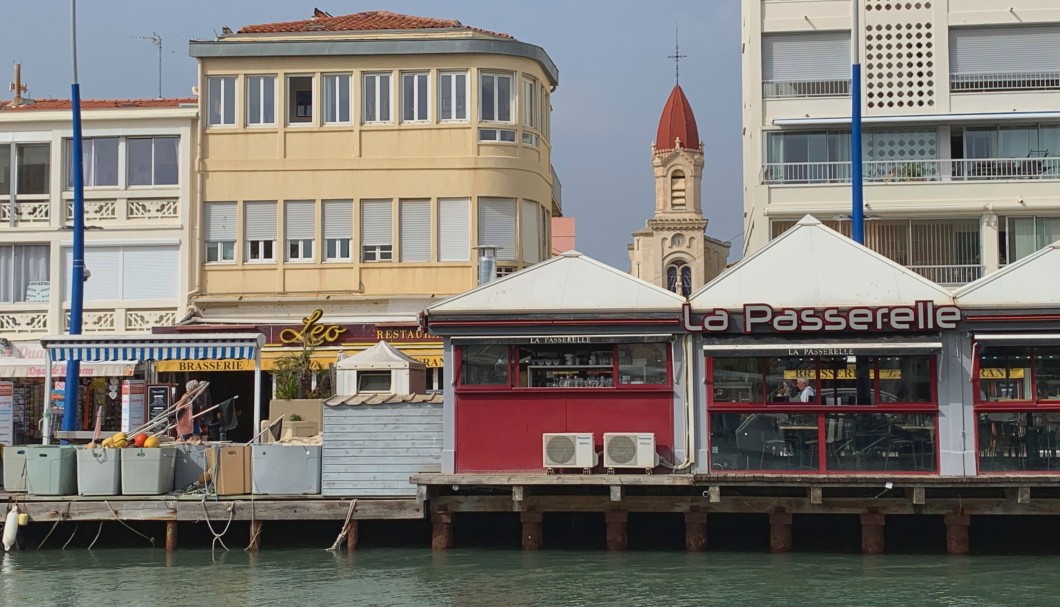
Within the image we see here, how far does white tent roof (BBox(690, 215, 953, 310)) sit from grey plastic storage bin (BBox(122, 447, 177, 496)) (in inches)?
368

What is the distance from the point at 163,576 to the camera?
21.2 meters

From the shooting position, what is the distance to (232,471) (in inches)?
910

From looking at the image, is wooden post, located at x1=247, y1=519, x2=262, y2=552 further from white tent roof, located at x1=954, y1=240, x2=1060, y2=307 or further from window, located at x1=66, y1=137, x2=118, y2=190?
window, located at x1=66, y1=137, x2=118, y2=190

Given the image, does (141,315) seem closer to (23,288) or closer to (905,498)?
(23,288)

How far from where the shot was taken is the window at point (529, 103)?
3647cm

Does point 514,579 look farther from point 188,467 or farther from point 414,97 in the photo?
point 414,97

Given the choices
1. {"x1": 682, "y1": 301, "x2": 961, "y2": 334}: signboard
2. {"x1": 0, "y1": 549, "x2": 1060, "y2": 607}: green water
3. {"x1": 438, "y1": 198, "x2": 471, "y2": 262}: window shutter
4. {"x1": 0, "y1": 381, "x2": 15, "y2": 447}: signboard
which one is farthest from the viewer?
{"x1": 438, "y1": 198, "x2": 471, "y2": 262}: window shutter

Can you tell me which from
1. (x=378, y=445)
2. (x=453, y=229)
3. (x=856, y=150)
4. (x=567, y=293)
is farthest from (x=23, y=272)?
(x=856, y=150)

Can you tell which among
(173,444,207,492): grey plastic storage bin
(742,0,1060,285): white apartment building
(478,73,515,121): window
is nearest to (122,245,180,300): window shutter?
(478,73,515,121): window

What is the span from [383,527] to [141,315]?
14.2 metres

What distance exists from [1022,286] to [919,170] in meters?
18.2

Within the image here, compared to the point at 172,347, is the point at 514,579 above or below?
below

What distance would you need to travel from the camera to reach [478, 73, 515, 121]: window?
118 ft

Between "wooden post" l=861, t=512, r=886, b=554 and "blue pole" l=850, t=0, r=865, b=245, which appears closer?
"wooden post" l=861, t=512, r=886, b=554
